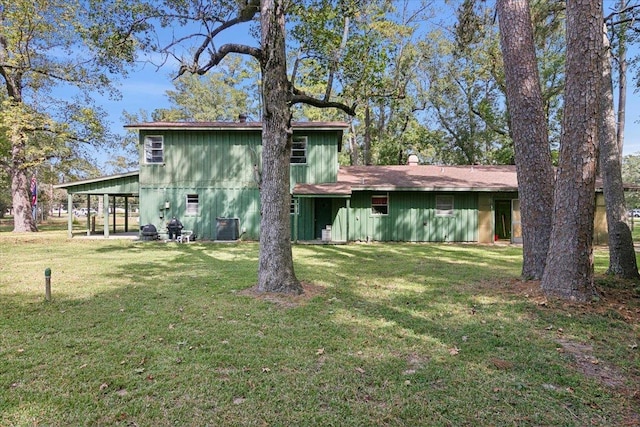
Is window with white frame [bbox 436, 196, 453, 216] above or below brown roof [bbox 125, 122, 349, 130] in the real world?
below

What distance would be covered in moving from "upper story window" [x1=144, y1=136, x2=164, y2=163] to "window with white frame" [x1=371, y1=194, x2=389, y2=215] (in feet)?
31.9

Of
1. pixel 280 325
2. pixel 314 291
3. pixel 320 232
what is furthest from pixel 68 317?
pixel 320 232

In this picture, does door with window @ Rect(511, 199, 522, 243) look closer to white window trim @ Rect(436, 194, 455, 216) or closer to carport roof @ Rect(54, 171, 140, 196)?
white window trim @ Rect(436, 194, 455, 216)

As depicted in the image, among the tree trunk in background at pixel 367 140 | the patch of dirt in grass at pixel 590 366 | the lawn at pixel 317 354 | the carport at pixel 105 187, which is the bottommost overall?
the patch of dirt in grass at pixel 590 366

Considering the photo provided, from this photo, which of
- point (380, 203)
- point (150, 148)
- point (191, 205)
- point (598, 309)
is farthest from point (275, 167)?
point (150, 148)

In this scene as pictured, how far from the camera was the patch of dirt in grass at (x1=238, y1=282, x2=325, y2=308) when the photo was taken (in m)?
5.60

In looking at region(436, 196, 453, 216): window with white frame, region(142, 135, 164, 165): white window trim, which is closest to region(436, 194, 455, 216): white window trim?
region(436, 196, 453, 216): window with white frame

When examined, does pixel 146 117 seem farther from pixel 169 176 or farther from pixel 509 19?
pixel 509 19

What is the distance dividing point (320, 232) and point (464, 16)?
10.2 metres

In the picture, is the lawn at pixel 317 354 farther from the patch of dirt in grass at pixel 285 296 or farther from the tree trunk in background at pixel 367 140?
the tree trunk in background at pixel 367 140

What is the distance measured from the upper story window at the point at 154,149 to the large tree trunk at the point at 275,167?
11.8 m

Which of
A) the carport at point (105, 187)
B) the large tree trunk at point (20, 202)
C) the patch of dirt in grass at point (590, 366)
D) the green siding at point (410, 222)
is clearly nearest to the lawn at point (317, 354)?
the patch of dirt in grass at point (590, 366)

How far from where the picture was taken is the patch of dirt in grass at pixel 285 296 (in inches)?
221

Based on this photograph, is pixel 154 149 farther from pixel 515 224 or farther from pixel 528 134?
pixel 515 224
